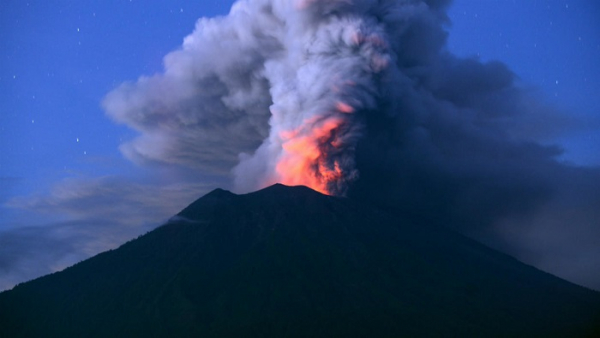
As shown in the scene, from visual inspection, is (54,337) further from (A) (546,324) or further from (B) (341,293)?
(A) (546,324)

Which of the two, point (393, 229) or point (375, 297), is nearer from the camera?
point (375, 297)

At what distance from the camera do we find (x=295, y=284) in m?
58.7

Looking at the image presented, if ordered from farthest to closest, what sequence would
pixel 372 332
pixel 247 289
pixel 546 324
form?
pixel 247 289 < pixel 546 324 < pixel 372 332

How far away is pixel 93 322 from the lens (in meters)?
59.1

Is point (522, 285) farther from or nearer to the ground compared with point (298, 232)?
nearer to the ground

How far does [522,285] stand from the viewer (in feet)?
206

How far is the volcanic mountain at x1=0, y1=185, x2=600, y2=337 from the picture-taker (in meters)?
54.2

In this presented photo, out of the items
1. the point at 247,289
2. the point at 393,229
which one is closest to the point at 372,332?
the point at 247,289

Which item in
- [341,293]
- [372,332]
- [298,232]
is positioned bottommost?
[372,332]

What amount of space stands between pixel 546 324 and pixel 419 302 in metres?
9.17

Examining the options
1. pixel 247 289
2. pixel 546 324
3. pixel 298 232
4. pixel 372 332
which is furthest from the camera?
pixel 298 232

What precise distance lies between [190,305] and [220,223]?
11.3m

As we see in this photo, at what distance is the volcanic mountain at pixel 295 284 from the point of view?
54.2 metres

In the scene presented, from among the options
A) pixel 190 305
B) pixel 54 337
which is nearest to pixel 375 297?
pixel 190 305
